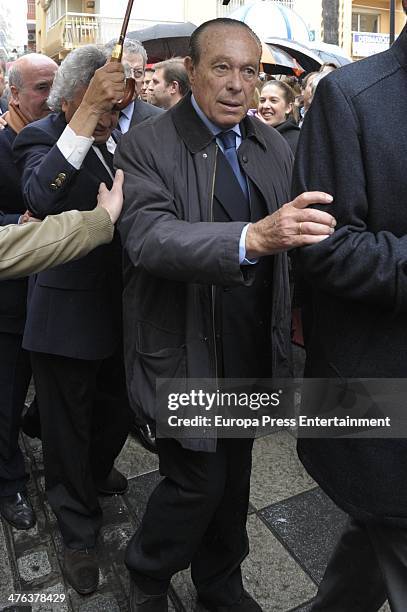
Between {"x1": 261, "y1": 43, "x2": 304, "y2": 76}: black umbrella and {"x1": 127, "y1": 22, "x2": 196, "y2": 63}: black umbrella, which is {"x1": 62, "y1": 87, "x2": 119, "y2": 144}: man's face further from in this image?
{"x1": 127, "y1": 22, "x2": 196, "y2": 63}: black umbrella

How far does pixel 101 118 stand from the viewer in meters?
2.25

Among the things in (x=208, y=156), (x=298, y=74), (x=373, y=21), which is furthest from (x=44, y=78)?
(x=373, y=21)

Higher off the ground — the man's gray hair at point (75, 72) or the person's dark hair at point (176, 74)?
the man's gray hair at point (75, 72)

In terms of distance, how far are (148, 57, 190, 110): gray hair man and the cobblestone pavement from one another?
9.18ft

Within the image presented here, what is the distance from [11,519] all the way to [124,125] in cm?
182

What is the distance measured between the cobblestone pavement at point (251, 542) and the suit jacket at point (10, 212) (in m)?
0.85

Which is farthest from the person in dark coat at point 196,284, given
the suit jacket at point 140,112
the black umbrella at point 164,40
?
the black umbrella at point 164,40

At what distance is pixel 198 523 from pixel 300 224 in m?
1.08

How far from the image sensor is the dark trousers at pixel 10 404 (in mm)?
2885

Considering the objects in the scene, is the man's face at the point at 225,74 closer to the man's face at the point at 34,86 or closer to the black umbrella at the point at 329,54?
the man's face at the point at 34,86

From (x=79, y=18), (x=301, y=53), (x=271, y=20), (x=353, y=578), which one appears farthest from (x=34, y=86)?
(x=79, y=18)

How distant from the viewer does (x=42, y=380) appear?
251cm

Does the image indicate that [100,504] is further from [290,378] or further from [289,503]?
[290,378]

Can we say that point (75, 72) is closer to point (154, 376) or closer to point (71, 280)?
point (71, 280)
